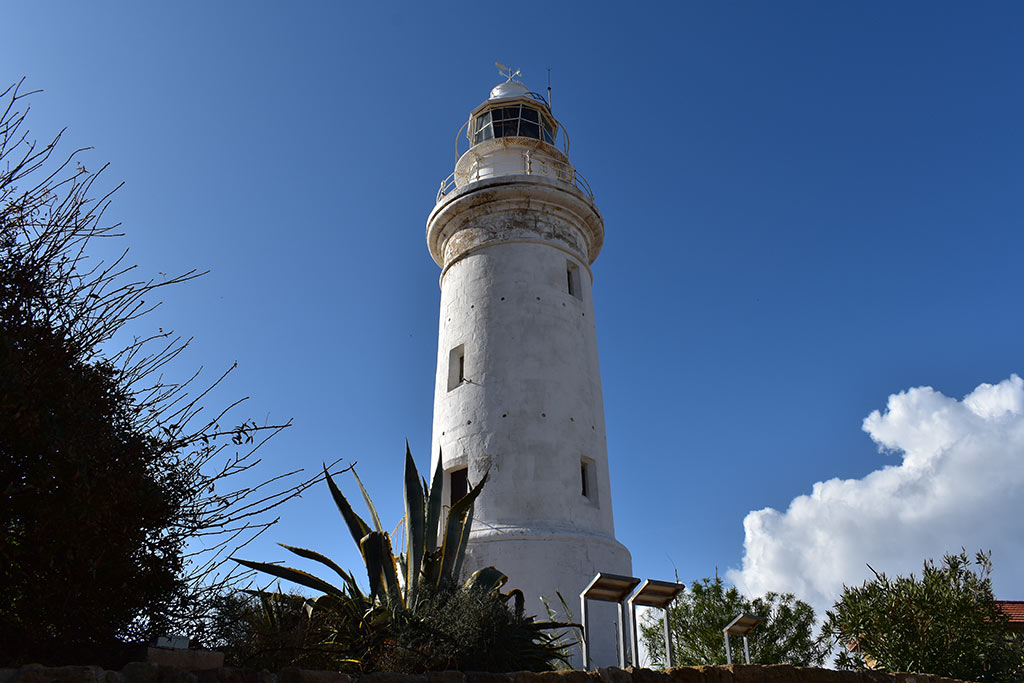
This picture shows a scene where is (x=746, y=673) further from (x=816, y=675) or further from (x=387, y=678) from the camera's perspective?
(x=387, y=678)

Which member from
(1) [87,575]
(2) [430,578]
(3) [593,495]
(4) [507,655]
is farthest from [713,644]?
(1) [87,575]

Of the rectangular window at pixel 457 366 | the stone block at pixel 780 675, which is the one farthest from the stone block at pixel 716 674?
the rectangular window at pixel 457 366

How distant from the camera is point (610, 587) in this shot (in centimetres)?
796

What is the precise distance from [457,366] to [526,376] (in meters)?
1.39

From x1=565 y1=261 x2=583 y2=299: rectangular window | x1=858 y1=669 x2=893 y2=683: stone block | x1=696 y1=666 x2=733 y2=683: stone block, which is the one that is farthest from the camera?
x1=565 y1=261 x2=583 y2=299: rectangular window

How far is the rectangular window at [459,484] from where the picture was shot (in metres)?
11.5

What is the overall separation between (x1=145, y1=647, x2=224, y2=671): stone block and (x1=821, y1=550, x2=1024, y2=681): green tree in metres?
7.64

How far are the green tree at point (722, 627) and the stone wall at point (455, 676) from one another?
8.19 metres

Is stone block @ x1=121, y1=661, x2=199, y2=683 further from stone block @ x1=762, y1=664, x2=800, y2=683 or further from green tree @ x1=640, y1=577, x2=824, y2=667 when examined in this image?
green tree @ x1=640, y1=577, x2=824, y2=667

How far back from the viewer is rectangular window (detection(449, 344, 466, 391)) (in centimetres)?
1249

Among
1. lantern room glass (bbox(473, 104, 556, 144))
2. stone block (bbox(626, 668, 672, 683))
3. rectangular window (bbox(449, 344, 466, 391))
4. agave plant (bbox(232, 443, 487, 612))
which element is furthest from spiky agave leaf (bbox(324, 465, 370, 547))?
lantern room glass (bbox(473, 104, 556, 144))

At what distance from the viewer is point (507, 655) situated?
668 centimetres

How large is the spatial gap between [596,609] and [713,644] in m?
6.22

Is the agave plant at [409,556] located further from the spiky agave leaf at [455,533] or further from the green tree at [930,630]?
the green tree at [930,630]
